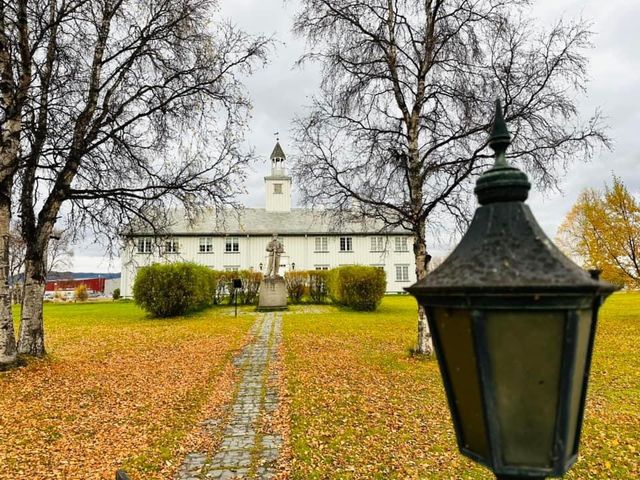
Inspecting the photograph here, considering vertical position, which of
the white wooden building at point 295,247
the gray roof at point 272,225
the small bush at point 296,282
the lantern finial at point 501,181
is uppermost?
the gray roof at point 272,225

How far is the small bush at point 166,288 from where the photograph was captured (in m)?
20.2

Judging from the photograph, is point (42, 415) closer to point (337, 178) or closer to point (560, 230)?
point (337, 178)

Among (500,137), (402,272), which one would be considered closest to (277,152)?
(402,272)

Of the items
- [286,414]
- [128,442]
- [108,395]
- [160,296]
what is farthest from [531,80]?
[160,296]

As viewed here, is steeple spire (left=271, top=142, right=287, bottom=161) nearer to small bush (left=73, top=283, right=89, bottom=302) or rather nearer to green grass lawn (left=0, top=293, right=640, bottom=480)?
small bush (left=73, top=283, right=89, bottom=302)

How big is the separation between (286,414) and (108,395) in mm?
3322

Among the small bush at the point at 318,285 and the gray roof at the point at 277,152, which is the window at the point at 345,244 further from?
the small bush at the point at 318,285

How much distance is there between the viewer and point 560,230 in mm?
42031

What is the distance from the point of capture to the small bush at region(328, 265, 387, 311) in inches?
849

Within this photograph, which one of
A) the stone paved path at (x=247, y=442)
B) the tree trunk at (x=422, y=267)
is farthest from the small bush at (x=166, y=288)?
Result: the tree trunk at (x=422, y=267)

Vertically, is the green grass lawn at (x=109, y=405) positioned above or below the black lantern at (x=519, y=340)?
below

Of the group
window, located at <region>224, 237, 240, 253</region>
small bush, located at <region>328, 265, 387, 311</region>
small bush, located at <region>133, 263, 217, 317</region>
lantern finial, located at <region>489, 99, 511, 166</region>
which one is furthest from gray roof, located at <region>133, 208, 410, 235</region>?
lantern finial, located at <region>489, 99, 511, 166</region>

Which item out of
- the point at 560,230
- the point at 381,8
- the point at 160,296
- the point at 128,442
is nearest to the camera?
the point at 128,442

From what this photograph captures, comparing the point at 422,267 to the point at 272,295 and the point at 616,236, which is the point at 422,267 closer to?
the point at 616,236
